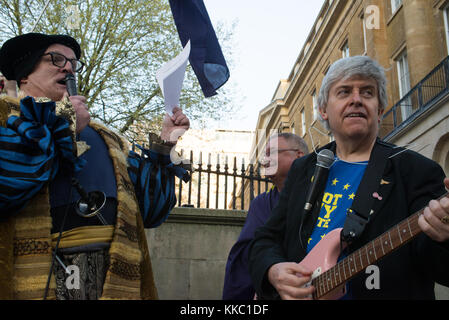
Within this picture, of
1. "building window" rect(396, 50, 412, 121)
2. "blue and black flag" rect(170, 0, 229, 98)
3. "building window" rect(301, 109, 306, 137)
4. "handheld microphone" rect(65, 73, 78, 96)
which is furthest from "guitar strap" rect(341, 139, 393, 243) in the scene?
"building window" rect(301, 109, 306, 137)

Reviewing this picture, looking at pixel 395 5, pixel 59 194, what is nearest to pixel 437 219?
pixel 59 194

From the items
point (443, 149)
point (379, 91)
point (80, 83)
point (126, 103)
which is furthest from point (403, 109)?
point (379, 91)

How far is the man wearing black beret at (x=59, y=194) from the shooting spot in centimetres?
189

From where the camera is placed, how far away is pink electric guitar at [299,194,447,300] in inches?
64.8

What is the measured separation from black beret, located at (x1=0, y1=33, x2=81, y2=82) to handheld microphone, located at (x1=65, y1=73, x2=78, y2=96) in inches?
8.9

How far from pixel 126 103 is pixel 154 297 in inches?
442

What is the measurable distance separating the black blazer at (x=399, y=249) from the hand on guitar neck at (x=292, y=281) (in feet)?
0.33

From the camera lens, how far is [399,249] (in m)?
1.85

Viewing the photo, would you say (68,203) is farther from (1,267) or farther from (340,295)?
(340,295)

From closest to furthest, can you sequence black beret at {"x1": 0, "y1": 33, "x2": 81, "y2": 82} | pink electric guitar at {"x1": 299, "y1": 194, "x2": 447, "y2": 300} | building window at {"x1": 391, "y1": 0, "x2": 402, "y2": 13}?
pink electric guitar at {"x1": 299, "y1": 194, "x2": 447, "y2": 300} → black beret at {"x1": 0, "y1": 33, "x2": 81, "y2": 82} → building window at {"x1": 391, "y1": 0, "x2": 402, "y2": 13}

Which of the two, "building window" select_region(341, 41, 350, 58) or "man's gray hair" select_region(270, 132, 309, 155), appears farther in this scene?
"building window" select_region(341, 41, 350, 58)

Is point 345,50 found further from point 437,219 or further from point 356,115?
point 437,219

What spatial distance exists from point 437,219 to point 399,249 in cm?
38

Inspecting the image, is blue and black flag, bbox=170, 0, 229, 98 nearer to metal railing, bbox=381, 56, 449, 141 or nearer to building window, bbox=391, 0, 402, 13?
metal railing, bbox=381, 56, 449, 141
